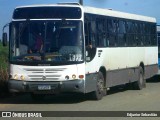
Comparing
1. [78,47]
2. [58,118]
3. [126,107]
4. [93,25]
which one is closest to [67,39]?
[78,47]

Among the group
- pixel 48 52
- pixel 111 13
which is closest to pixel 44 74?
pixel 48 52

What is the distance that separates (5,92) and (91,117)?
25.2ft

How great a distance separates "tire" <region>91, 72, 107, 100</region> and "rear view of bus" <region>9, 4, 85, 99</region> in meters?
1.49

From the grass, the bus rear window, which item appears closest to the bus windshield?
the bus rear window

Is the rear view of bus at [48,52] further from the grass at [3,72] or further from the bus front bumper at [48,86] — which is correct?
the grass at [3,72]

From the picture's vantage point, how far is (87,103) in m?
18.0

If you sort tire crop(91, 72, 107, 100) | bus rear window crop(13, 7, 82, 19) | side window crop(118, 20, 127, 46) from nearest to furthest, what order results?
1. bus rear window crop(13, 7, 82, 19)
2. tire crop(91, 72, 107, 100)
3. side window crop(118, 20, 127, 46)

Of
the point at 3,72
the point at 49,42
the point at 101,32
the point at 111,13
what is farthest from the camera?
the point at 3,72

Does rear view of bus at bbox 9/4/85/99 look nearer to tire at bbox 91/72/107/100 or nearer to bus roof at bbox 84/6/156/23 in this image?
bus roof at bbox 84/6/156/23

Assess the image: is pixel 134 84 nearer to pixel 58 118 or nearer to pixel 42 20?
pixel 42 20

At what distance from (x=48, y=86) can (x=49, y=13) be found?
7.84 feet

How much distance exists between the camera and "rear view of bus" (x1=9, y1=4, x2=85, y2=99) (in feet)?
57.2

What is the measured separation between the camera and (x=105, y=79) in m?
19.8

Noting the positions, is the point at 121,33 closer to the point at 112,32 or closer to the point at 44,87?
the point at 112,32
